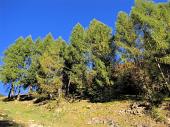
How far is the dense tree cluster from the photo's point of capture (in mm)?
41844

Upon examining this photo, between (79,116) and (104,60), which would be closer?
(79,116)

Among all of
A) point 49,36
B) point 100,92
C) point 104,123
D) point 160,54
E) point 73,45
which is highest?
point 49,36

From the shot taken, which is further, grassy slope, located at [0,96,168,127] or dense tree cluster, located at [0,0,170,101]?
dense tree cluster, located at [0,0,170,101]

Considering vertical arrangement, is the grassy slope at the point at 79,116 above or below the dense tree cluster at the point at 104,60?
below

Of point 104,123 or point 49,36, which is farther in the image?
point 49,36

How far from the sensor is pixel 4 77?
6781cm

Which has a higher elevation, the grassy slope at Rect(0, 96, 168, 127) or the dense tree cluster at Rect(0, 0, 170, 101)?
the dense tree cluster at Rect(0, 0, 170, 101)

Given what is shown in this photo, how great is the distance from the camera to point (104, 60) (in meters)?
50.8

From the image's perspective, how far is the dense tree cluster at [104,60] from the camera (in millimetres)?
41844

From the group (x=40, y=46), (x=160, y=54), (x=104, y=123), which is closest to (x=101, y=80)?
(x=160, y=54)

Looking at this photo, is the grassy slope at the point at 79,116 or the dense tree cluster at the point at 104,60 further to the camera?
the dense tree cluster at the point at 104,60

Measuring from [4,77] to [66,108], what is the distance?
81.9 feet

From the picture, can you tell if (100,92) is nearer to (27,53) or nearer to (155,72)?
(155,72)

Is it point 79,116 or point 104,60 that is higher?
point 104,60
